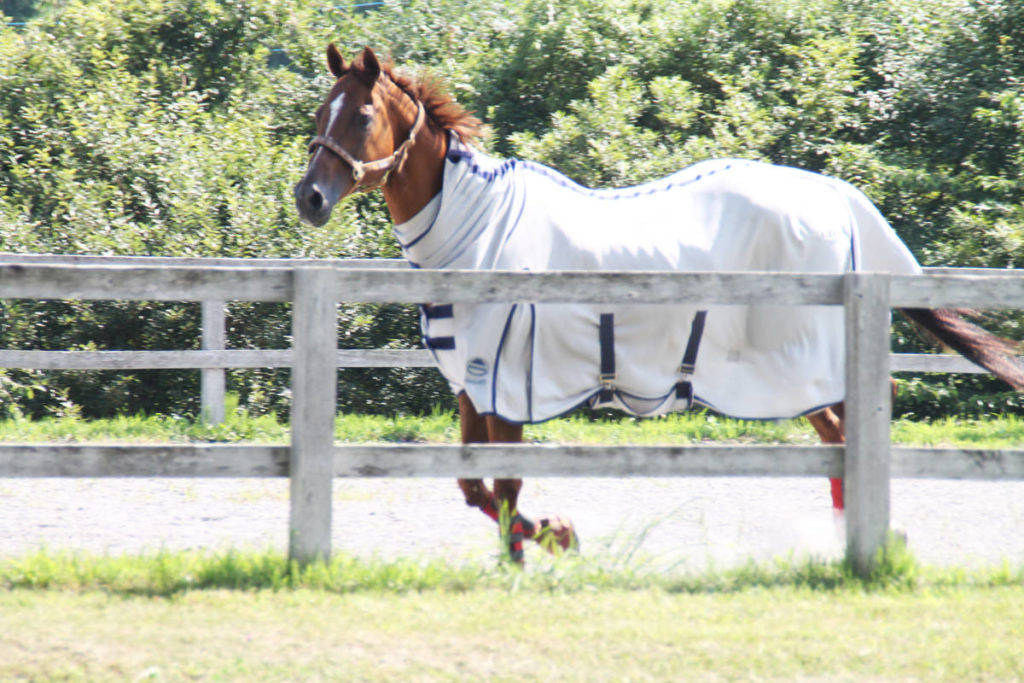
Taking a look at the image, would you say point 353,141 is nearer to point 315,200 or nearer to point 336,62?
point 315,200

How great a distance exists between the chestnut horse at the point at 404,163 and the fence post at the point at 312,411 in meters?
0.47

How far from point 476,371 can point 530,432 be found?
129 inches

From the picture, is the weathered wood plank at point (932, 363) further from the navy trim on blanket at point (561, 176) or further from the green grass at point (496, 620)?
the green grass at point (496, 620)

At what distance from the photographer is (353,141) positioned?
4262 millimetres

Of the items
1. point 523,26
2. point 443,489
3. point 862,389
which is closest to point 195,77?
point 523,26

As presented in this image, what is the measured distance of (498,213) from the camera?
14.5 ft

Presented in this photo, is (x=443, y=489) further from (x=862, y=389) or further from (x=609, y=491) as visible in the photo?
(x=862, y=389)

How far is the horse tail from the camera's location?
4703 mm

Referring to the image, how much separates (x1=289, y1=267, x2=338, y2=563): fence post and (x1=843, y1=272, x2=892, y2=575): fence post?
6.69 feet

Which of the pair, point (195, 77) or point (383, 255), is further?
point (195, 77)

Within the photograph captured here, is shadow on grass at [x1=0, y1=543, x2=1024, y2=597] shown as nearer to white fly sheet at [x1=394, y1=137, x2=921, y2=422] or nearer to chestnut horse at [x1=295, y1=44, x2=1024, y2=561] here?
chestnut horse at [x1=295, y1=44, x2=1024, y2=561]

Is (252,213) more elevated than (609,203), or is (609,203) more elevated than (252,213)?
(252,213)

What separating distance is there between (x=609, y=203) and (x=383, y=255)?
17.7 ft

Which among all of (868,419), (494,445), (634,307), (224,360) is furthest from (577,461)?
(224,360)
